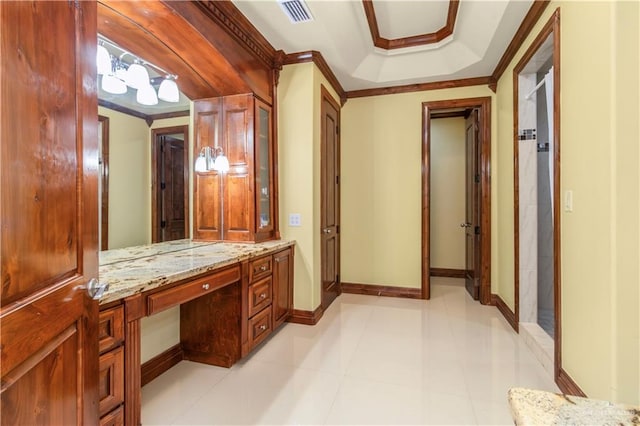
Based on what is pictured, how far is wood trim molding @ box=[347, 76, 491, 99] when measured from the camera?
367 centimetres

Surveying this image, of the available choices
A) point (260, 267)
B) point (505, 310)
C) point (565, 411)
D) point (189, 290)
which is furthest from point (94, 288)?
point (505, 310)

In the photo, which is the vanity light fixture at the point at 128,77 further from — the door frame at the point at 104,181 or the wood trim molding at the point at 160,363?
the wood trim molding at the point at 160,363

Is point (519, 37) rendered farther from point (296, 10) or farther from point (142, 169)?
point (142, 169)

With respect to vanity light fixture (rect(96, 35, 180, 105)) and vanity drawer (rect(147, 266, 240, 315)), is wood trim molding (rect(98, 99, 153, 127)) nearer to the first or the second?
vanity light fixture (rect(96, 35, 180, 105))

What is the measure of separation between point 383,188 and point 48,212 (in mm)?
3629

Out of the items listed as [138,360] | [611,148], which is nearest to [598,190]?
[611,148]

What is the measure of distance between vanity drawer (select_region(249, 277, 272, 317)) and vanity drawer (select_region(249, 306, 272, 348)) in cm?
5

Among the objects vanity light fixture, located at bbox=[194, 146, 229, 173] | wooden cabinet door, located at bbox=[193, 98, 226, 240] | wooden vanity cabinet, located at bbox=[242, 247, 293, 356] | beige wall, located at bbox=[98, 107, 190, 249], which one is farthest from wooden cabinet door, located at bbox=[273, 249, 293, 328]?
beige wall, located at bbox=[98, 107, 190, 249]

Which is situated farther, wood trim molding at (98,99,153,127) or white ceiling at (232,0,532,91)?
white ceiling at (232,0,532,91)

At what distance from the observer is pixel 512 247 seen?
3105mm

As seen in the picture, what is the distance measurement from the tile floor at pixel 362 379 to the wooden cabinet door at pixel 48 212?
99 centimetres

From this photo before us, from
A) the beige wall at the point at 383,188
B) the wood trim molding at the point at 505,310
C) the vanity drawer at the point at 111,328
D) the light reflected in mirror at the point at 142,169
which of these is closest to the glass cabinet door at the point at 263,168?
the light reflected in mirror at the point at 142,169

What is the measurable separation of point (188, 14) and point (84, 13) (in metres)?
1.21

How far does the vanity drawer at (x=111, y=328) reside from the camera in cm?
131
